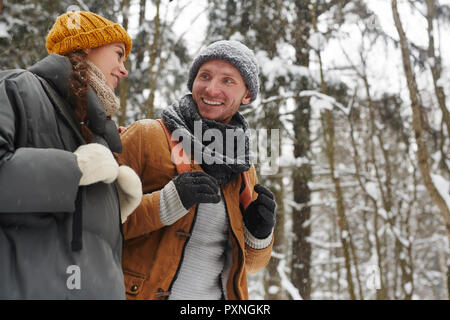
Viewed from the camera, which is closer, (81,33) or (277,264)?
(81,33)

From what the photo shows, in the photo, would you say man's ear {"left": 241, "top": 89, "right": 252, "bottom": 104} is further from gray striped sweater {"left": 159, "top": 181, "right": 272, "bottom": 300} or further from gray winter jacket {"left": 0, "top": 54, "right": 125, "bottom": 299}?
gray winter jacket {"left": 0, "top": 54, "right": 125, "bottom": 299}

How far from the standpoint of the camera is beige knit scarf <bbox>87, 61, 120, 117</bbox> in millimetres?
1492

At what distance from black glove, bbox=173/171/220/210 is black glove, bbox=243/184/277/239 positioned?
33 centimetres

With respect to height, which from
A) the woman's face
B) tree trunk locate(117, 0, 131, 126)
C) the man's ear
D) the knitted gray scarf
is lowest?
the knitted gray scarf

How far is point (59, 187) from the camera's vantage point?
108 cm

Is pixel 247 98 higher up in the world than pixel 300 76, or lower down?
lower down

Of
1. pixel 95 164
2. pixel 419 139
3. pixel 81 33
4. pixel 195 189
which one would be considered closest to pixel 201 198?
pixel 195 189

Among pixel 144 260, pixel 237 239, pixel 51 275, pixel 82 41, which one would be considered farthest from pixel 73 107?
pixel 237 239

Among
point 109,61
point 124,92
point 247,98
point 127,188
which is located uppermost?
point 124,92

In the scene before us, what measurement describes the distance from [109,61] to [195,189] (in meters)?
0.70

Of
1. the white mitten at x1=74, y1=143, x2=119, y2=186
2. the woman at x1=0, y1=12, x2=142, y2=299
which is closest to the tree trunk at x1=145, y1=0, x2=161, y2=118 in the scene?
the woman at x1=0, y1=12, x2=142, y2=299

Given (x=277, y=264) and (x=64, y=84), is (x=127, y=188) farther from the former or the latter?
(x=277, y=264)

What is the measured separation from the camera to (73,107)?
135 cm

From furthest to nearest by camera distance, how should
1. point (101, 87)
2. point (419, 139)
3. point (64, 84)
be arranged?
point (419, 139)
point (101, 87)
point (64, 84)
